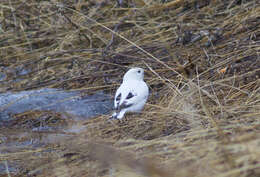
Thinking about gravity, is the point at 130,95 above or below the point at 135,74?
below

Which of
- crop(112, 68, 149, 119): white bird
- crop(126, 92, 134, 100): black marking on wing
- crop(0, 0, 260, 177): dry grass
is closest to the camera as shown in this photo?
crop(0, 0, 260, 177): dry grass

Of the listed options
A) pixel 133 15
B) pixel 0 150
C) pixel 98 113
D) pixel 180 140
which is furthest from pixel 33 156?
pixel 133 15

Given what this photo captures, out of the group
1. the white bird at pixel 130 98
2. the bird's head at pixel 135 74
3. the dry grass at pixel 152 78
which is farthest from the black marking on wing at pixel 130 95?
the bird's head at pixel 135 74

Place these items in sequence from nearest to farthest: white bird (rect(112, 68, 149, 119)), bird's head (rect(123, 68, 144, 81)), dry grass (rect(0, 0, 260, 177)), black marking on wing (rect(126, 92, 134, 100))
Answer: dry grass (rect(0, 0, 260, 177)) < white bird (rect(112, 68, 149, 119)) < black marking on wing (rect(126, 92, 134, 100)) < bird's head (rect(123, 68, 144, 81))

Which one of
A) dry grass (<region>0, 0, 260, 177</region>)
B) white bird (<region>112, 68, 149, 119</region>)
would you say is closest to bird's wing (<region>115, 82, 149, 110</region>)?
white bird (<region>112, 68, 149, 119</region>)

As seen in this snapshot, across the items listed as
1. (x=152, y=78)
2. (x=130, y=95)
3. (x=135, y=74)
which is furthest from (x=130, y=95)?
(x=152, y=78)

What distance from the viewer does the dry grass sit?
1830 millimetres

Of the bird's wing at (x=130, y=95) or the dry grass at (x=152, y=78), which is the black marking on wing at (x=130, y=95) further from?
the dry grass at (x=152, y=78)

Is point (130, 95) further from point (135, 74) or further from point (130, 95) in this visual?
point (135, 74)

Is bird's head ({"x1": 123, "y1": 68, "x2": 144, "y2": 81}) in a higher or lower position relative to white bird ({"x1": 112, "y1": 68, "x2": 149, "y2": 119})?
higher

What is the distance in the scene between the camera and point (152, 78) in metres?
4.02

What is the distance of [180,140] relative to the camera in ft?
7.86

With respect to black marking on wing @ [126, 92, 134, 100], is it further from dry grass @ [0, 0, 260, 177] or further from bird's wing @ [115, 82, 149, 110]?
dry grass @ [0, 0, 260, 177]

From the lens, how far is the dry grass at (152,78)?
1.83 m
